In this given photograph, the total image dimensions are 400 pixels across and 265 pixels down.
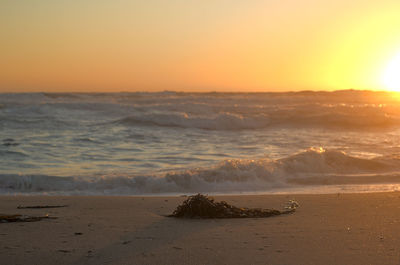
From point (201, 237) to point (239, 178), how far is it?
163 inches

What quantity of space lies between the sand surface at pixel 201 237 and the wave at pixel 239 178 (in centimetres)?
174

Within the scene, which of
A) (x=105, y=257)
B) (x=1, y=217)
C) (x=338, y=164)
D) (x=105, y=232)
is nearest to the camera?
(x=105, y=257)

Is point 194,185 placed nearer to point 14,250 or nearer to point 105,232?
point 105,232

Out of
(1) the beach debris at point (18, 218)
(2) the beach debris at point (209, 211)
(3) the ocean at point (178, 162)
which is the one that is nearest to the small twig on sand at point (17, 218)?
(1) the beach debris at point (18, 218)

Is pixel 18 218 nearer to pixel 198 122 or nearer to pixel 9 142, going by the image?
pixel 9 142

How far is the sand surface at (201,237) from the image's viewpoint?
345 centimetres

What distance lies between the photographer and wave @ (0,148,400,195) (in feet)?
24.2

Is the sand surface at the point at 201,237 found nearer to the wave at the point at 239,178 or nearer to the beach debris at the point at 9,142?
the wave at the point at 239,178

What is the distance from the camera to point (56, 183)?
24.5ft

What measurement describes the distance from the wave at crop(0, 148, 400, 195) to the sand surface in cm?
174

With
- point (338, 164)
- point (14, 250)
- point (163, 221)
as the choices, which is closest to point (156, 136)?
point (338, 164)

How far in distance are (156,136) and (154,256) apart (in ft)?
37.2

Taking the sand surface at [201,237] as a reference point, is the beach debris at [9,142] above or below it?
above

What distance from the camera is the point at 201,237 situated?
13.2 ft
